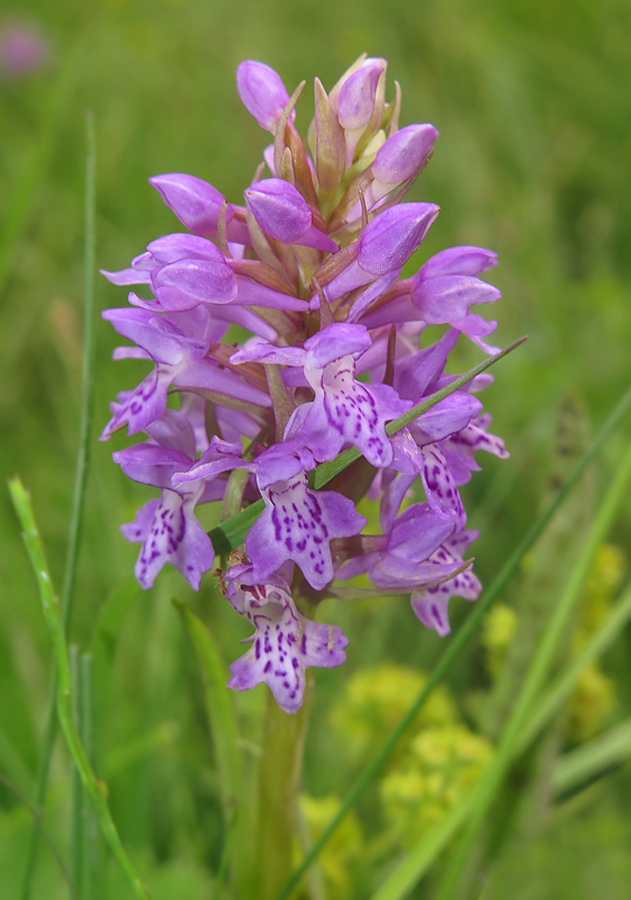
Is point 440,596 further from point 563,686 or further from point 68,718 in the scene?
point 68,718

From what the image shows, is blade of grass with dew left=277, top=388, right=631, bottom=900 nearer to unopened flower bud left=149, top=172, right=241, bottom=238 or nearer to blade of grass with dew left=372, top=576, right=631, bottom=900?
blade of grass with dew left=372, top=576, right=631, bottom=900

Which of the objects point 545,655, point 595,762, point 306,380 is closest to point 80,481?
point 306,380

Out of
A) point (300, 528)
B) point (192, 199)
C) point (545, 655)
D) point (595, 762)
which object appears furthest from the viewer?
point (595, 762)

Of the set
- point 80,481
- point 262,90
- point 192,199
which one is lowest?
point 80,481

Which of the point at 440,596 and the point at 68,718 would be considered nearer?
the point at 68,718

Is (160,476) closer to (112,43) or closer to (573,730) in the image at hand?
(573,730)

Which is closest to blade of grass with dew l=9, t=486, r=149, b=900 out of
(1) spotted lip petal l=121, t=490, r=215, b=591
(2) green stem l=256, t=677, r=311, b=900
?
(1) spotted lip petal l=121, t=490, r=215, b=591

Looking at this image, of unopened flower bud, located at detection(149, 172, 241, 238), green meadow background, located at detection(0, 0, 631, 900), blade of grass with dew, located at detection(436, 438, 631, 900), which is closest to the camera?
unopened flower bud, located at detection(149, 172, 241, 238)
